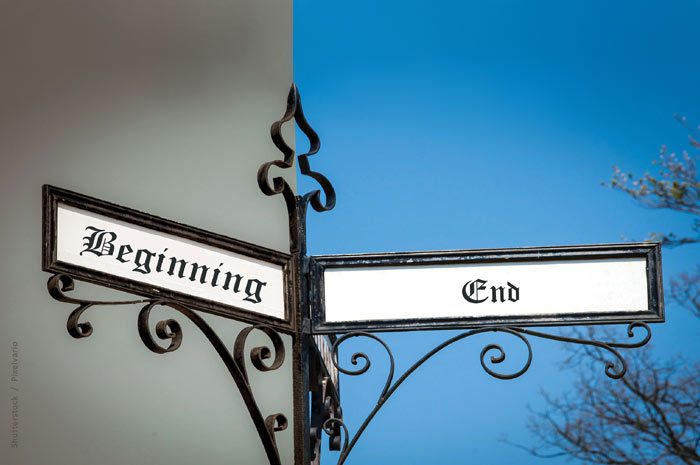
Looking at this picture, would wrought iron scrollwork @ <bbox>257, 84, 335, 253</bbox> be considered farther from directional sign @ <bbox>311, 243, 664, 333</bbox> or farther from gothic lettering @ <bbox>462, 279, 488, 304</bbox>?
gothic lettering @ <bbox>462, 279, 488, 304</bbox>

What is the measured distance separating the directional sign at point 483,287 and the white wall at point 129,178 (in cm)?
63

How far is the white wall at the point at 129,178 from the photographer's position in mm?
1374

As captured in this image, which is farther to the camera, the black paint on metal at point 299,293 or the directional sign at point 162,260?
the black paint on metal at point 299,293

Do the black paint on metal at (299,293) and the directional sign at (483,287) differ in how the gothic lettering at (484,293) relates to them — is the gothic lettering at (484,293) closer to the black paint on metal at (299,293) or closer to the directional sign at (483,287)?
the directional sign at (483,287)

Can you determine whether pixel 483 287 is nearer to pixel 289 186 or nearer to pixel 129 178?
pixel 289 186

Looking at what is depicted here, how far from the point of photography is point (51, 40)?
1.44 m

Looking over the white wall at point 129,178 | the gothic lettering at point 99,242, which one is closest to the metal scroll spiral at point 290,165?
the gothic lettering at point 99,242

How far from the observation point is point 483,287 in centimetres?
92

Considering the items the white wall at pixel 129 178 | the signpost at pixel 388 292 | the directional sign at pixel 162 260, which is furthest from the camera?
the white wall at pixel 129 178

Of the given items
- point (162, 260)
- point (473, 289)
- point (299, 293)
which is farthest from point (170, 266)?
point (473, 289)

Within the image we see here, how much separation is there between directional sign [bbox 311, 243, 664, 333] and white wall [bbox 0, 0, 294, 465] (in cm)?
63

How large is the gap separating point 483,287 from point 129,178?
804 millimetres

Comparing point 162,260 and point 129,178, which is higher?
point 129,178

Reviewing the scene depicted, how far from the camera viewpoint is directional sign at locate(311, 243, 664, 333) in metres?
0.91
